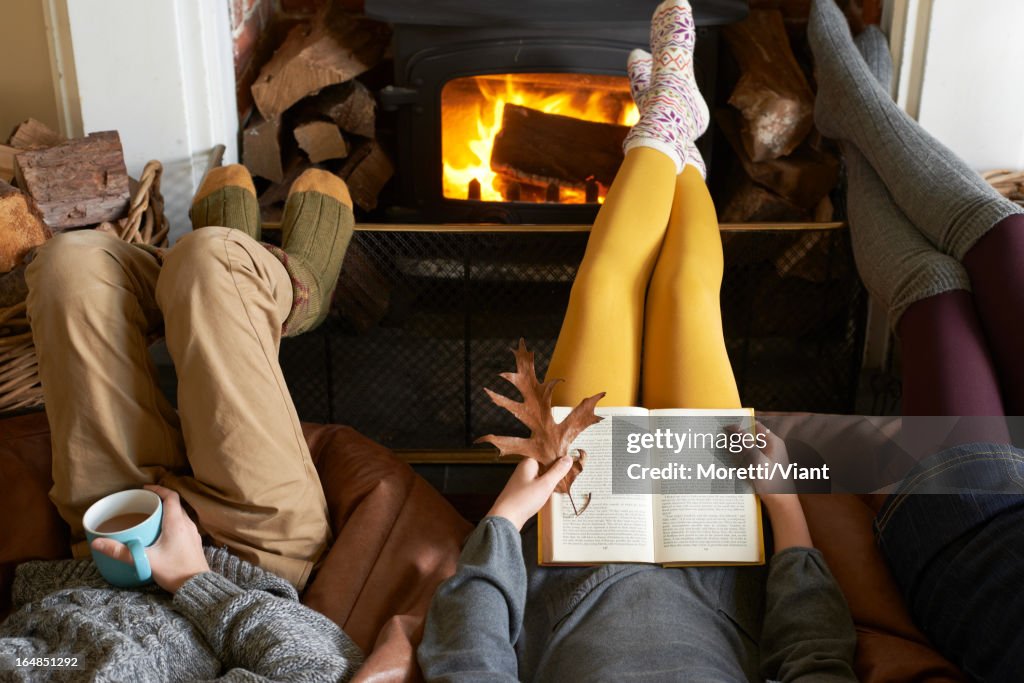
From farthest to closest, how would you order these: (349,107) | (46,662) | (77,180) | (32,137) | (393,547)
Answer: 1. (349,107)
2. (32,137)
3. (77,180)
4. (393,547)
5. (46,662)

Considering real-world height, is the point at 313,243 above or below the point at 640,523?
above

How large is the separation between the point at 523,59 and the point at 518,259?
0.45 m

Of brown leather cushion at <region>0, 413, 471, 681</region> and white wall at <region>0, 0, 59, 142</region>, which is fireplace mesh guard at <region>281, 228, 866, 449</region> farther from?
white wall at <region>0, 0, 59, 142</region>

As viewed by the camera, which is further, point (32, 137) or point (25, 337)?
point (32, 137)

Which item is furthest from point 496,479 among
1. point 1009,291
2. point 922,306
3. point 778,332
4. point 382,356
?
point 1009,291

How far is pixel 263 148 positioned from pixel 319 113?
0.50 ft

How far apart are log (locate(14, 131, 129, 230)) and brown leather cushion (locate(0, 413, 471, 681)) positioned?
1.09 ft

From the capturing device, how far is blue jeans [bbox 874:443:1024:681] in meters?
0.99

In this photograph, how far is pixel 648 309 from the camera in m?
1.41

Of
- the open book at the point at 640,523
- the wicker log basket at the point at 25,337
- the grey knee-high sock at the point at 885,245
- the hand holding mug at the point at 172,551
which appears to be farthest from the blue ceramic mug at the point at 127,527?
the grey knee-high sock at the point at 885,245

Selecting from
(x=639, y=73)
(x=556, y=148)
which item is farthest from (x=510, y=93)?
(x=639, y=73)

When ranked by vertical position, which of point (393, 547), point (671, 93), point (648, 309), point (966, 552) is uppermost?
point (671, 93)

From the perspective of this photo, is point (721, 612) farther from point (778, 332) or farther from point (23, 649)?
point (778, 332)

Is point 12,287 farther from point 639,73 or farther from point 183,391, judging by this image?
point 639,73
